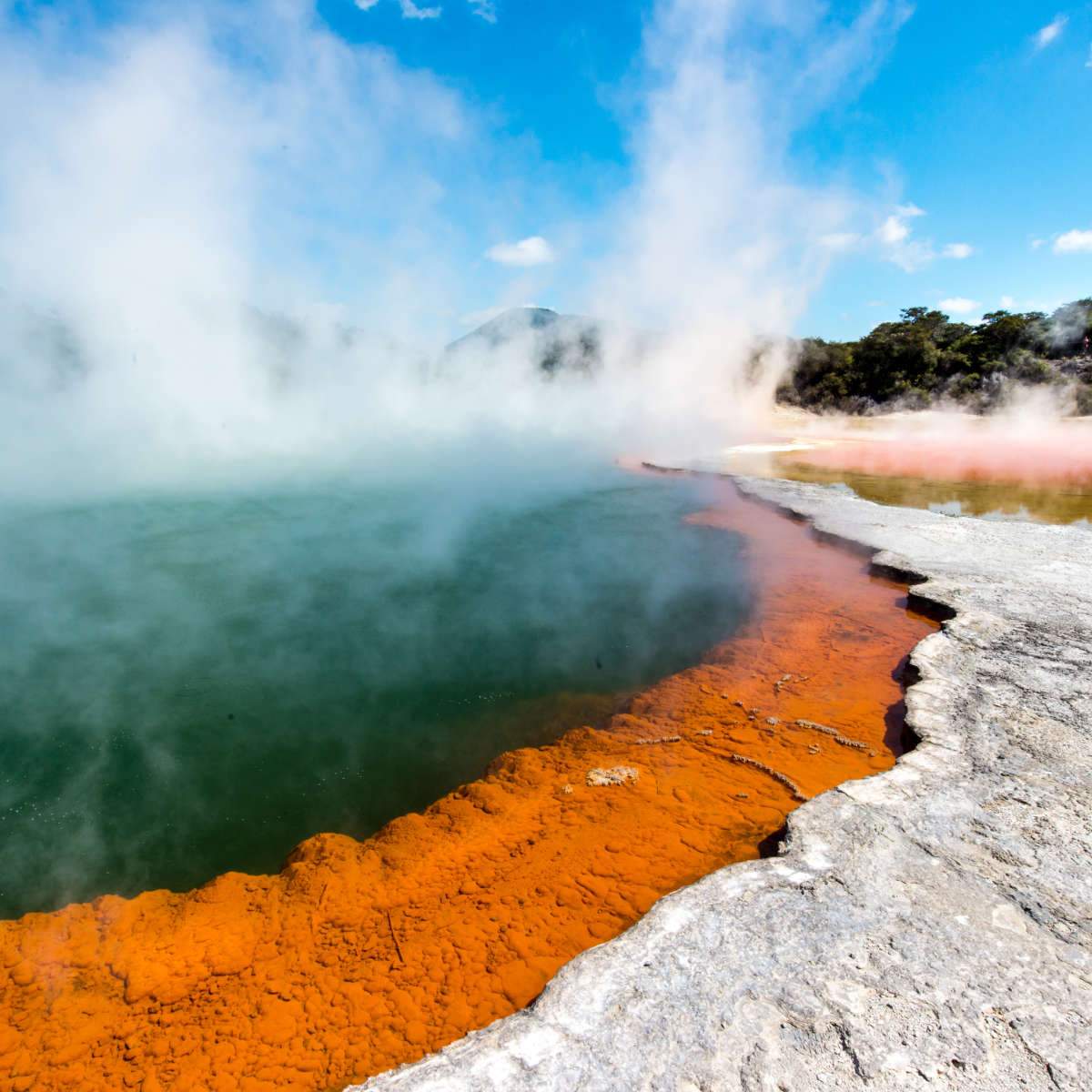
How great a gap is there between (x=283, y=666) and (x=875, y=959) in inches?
165

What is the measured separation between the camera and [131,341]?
1817 centimetres

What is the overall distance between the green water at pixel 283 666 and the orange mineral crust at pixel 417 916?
0.31 metres

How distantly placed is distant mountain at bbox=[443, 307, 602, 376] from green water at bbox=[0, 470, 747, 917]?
78.2ft

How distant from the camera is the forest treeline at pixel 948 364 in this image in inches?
834

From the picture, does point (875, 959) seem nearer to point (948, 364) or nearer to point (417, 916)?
point (417, 916)

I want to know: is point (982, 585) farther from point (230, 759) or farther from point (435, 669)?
point (230, 759)

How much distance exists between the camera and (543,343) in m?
33.3

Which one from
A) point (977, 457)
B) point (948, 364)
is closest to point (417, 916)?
point (977, 457)

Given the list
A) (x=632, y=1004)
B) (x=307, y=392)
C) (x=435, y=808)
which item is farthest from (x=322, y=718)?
(x=307, y=392)

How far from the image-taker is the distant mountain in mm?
30875

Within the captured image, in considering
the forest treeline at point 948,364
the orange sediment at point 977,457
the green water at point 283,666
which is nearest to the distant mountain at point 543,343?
the forest treeline at point 948,364

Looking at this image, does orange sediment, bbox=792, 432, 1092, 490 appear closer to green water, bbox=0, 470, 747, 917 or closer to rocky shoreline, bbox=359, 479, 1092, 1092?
green water, bbox=0, 470, 747, 917

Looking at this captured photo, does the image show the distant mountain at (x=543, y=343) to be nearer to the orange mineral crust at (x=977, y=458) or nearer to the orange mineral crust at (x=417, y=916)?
the orange mineral crust at (x=977, y=458)

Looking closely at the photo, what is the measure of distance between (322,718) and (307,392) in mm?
22730
